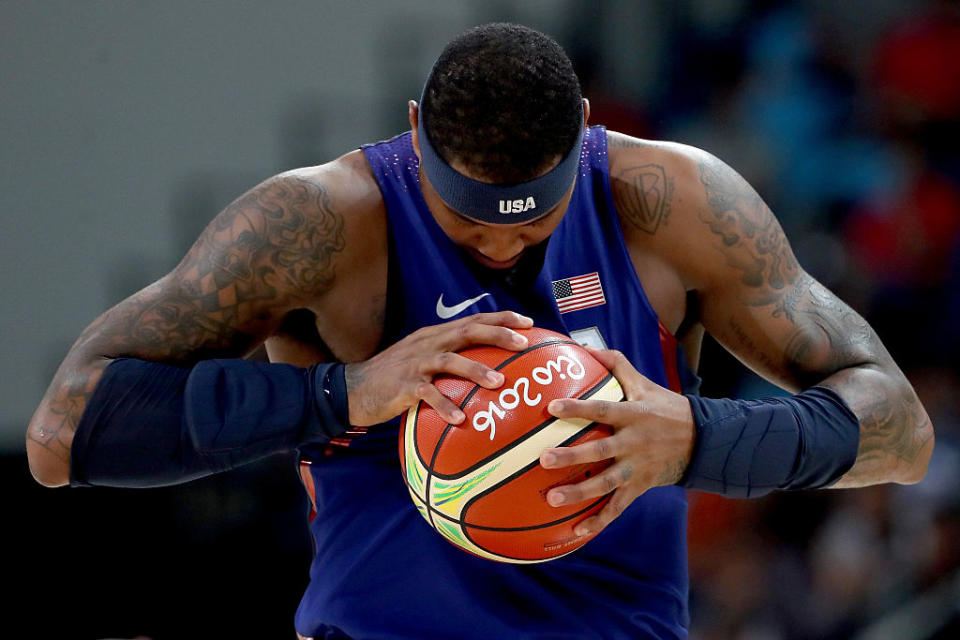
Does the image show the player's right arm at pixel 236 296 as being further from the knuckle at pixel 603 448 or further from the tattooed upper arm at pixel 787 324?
the tattooed upper arm at pixel 787 324

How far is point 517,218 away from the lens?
92.3 inches

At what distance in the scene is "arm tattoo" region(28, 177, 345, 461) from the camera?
2471 millimetres

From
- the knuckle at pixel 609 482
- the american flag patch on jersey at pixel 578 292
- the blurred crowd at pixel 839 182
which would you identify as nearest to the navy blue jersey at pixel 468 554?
the american flag patch on jersey at pixel 578 292

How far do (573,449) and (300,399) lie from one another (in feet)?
2.14

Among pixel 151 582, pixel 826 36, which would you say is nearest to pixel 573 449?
pixel 151 582

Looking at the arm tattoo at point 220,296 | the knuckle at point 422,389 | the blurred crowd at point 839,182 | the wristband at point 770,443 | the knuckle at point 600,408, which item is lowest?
the blurred crowd at point 839,182

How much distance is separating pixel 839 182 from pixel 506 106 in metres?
4.50

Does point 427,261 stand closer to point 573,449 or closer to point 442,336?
point 442,336

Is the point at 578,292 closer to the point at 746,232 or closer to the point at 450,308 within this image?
the point at 450,308

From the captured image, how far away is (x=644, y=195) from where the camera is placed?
270 centimetres

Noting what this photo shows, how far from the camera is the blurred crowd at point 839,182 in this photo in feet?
17.6

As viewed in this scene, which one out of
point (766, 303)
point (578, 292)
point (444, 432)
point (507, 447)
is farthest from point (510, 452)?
point (766, 303)

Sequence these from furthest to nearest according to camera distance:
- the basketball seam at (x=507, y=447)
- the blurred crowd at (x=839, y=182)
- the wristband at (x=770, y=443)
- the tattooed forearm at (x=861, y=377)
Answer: the blurred crowd at (x=839, y=182) < the tattooed forearm at (x=861, y=377) < the wristband at (x=770, y=443) < the basketball seam at (x=507, y=447)

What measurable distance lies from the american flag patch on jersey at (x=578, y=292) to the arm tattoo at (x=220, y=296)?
52 centimetres
